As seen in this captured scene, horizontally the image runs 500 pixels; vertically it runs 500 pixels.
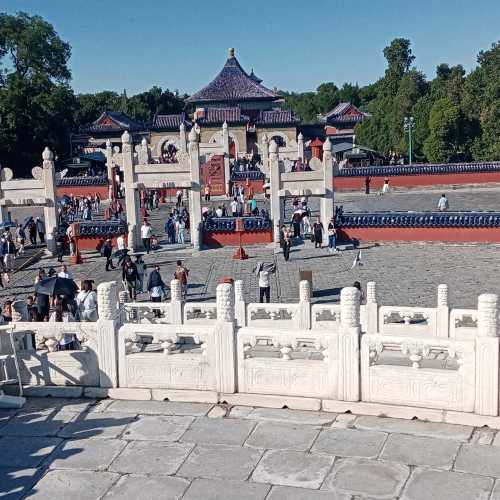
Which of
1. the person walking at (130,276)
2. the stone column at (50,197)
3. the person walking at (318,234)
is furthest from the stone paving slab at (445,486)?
the stone column at (50,197)

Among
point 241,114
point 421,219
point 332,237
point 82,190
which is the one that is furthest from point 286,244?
point 241,114

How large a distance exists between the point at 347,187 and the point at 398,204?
6877mm

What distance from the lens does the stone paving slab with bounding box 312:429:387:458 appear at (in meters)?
8.25

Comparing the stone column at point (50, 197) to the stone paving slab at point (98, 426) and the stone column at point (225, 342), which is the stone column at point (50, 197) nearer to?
the stone paving slab at point (98, 426)

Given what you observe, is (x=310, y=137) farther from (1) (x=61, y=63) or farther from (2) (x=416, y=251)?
(2) (x=416, y=251)

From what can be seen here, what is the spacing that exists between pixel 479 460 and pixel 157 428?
3.77 m

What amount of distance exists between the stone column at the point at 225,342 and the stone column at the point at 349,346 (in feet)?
4.65

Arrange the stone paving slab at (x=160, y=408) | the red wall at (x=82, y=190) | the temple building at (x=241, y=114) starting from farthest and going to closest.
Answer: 1. the temple building at (x=241, y=114)
2. the red wall at (x=82, y=190)
3. the stone paving slab at (x=160, y=408)

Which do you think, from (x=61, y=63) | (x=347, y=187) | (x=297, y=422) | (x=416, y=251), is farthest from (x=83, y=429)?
(x=61, y=63)

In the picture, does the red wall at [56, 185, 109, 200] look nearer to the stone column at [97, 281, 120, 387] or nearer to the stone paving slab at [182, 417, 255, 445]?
the stone column at [97, 281, 120, 387]

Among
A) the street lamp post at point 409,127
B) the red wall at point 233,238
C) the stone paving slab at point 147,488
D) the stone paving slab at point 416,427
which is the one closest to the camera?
the stone paving slab at point 147,488

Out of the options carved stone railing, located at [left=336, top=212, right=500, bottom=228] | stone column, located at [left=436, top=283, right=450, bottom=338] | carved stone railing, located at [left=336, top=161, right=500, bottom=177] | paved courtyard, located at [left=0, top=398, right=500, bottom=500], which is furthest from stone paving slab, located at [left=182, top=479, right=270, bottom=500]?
carved stone railing, located at [left=336, top=161, right=500, bottom=177]

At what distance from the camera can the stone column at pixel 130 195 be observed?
2686cm

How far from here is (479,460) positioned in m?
7.92
